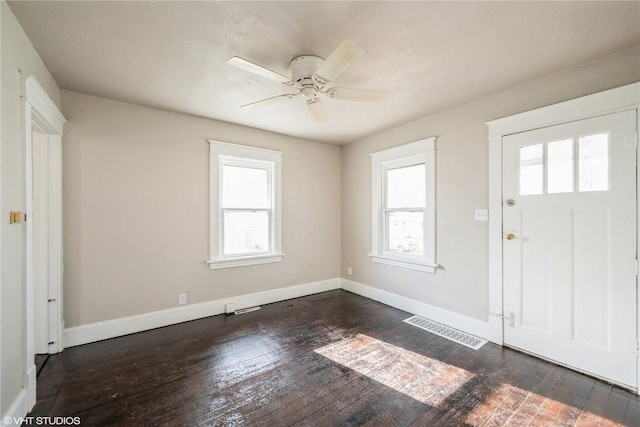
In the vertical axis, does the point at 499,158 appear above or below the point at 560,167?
above

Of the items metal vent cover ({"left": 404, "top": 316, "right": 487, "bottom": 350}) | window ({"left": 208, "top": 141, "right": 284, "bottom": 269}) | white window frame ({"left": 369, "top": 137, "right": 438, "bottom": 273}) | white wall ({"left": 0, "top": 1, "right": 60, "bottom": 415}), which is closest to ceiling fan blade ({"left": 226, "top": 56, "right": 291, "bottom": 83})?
white wall ({"left": 0, "top": 1, "right": 60, "bottom": 415})

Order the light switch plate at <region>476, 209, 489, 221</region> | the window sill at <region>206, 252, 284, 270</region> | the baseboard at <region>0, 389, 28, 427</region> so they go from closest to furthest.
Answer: the baseboard at <region>0, 389, 28, 427</region>, the light switch plate at <region>476, 209, 489, 221</region>, the window sill at <region>206, 252, 284, 270</region>

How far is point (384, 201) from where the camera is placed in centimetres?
414

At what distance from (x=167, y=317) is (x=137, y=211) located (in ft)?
4.17

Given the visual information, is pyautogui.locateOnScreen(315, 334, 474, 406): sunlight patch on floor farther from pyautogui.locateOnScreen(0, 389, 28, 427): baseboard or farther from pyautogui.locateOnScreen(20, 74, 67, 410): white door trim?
pyautogui.locateOnScreen(20, 74, 67, 410): white door trim

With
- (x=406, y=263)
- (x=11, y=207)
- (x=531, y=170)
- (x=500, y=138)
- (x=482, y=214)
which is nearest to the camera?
(x=11, y=207)

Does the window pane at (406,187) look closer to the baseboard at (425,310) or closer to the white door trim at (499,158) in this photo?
the white door trim at (499,158)

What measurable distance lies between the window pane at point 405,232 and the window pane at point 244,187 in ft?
6.19

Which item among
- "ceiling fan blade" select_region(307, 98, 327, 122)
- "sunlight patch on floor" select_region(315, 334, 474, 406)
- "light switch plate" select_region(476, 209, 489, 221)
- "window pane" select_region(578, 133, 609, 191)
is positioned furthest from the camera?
Answer: "light switch plate" select_region(476, 209, 489, 221)

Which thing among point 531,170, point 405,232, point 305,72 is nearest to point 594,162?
point 531,170

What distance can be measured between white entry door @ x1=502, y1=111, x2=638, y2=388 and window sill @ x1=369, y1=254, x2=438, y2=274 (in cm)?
82

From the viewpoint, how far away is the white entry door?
6.84 ft

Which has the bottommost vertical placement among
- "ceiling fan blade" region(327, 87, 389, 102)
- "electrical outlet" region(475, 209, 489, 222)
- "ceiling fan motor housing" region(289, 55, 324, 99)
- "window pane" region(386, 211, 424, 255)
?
"window pane" region(386, 211, 424, 255)

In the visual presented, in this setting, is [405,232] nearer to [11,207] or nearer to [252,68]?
[252,68]
